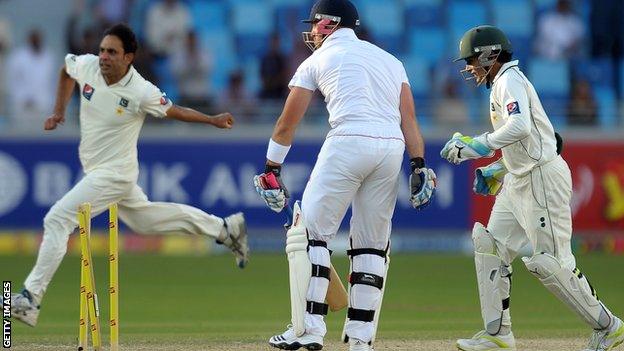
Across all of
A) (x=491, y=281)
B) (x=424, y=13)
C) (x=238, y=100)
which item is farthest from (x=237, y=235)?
(x=424, y=13)

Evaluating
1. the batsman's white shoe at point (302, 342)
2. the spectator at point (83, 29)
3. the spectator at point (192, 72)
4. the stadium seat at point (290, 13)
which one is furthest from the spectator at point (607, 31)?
the batsman's white shoe at point (302, 342)

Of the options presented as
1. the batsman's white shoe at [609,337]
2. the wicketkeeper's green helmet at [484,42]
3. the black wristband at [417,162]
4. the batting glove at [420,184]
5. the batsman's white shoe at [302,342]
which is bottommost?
the batsman's white shoe at [609,337]

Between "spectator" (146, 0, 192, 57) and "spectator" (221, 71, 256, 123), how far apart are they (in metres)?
0.78

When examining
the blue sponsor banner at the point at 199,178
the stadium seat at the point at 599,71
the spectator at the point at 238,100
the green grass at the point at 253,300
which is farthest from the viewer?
the stadium seat at the point at 599,71

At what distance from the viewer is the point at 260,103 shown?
15250 millimetres

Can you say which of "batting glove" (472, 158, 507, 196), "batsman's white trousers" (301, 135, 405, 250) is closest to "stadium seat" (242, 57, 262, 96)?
"batting glove" (472, 158, 507, 196)

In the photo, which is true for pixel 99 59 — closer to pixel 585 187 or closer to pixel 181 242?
pixel 181 242

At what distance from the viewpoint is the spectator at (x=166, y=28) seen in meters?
15.7

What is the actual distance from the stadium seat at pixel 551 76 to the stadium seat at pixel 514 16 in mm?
674

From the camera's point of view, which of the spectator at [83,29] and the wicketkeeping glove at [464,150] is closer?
the wicketkeeping glove at [464,150]

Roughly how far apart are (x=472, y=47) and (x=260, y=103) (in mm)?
8437

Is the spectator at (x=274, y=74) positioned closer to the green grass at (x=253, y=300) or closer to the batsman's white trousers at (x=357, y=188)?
the green grass at (x=253, y=300)

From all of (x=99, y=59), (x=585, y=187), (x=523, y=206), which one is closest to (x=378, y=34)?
(x=585, y=187)

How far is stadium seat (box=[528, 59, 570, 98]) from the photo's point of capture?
16.5 meters
